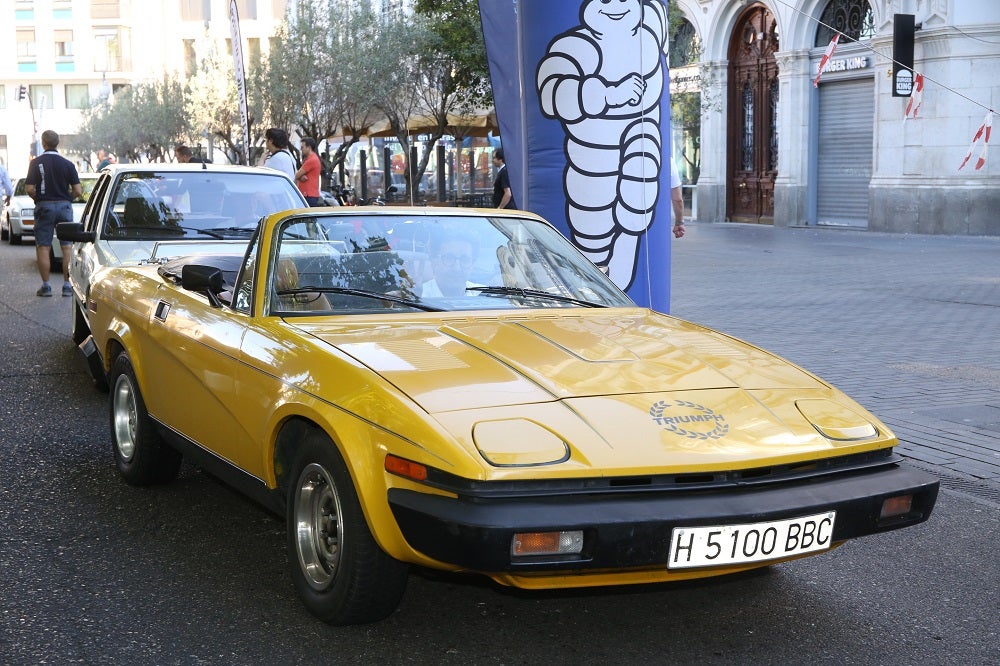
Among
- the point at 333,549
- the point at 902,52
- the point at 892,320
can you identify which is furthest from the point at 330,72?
the point at 333,549

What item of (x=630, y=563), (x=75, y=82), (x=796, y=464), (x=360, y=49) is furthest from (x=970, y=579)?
(x=75, y=82)

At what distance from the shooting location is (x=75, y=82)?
86250mm

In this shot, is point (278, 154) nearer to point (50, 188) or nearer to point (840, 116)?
point (50, 188)

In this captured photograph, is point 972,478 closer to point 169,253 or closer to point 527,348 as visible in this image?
point 527,348

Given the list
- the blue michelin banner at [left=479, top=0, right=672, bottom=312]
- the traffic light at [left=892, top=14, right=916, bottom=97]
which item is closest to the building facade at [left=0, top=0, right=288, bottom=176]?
the traffic light at [left=892, top=14, right=916, bottom=97]

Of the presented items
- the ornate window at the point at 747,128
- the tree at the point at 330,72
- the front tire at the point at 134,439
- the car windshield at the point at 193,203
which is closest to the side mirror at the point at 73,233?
the car windshield at the point at 193,203

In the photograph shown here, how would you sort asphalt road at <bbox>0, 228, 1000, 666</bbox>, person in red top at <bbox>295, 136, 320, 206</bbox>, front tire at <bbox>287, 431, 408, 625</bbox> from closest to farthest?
front tire at <bbox>287, 431, 408, 625</bbox> < asphalt road at <bbox>0, 228, 1000, 666</bbox> < person in red top at <bbox>295, 136, 320, 206</bbox>

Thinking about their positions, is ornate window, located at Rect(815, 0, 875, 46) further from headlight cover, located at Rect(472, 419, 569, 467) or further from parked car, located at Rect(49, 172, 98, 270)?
headlight cover, located at Rect(472, 419, 569, 467)

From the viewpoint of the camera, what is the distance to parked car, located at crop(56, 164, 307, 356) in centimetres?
872

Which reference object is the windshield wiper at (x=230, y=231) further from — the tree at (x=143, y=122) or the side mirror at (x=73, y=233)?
the tree at (x=143, y=122)

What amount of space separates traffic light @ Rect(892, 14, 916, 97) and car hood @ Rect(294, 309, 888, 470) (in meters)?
19.9

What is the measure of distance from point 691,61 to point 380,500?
29665 mm

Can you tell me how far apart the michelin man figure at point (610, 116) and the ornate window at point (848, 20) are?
18.2 metres

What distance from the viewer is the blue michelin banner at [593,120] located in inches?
304
